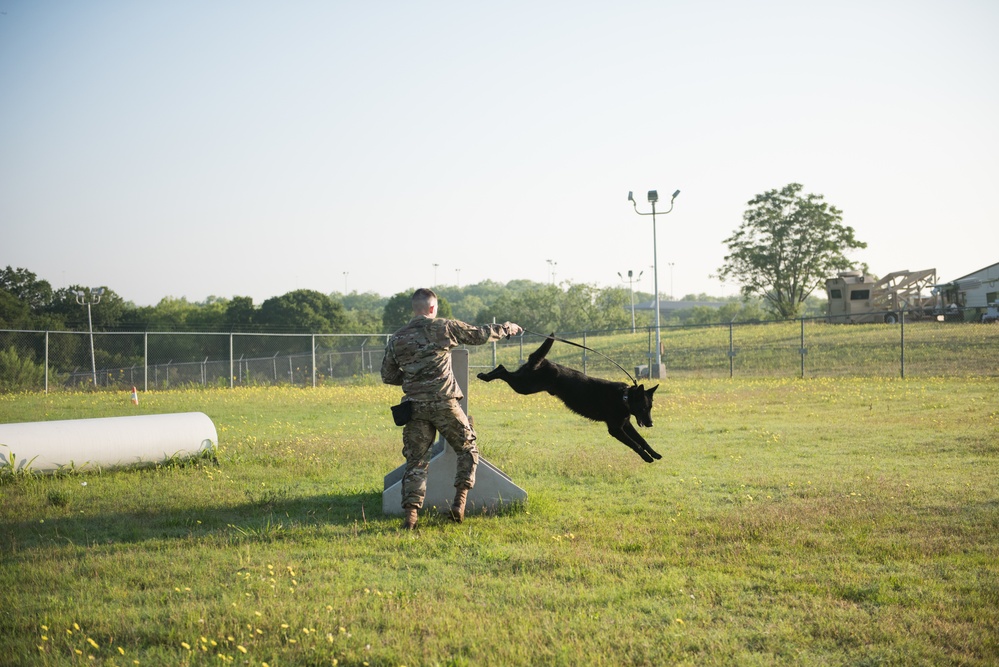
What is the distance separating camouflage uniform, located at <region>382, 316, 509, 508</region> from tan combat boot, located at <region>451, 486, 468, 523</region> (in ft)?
0.91

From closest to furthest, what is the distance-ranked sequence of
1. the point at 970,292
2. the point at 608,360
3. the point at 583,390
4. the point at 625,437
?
the point at 583,390 < the point at 625,437 < the point at 608,360 < the point at 970,292

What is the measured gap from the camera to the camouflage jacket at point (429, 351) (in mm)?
6836

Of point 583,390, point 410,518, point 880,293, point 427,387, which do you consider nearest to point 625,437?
point 583,390

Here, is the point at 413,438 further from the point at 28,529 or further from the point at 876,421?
the point at 876,421

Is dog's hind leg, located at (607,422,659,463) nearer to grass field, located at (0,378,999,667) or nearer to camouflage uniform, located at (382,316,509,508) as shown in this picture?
grass field, located at (0,378,999,667)

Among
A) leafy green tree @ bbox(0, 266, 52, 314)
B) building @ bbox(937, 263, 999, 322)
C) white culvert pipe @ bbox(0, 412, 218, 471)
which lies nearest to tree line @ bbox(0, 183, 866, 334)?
leafy green tree @ bbox(0, 266, 52, 314)

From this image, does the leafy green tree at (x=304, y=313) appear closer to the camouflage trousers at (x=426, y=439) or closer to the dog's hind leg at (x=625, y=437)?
the camouflage trousers at (x=426, y=439)

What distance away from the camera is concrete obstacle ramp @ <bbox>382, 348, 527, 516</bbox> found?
7.38 metres

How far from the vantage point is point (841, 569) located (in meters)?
5.41

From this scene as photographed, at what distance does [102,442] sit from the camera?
969 cm

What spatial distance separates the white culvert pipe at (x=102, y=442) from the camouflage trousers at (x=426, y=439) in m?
4.86

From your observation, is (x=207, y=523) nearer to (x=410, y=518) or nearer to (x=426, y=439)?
(x=410, y=518)

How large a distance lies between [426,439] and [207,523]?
233 centimetres

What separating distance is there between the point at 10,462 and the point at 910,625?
32.0 feet
